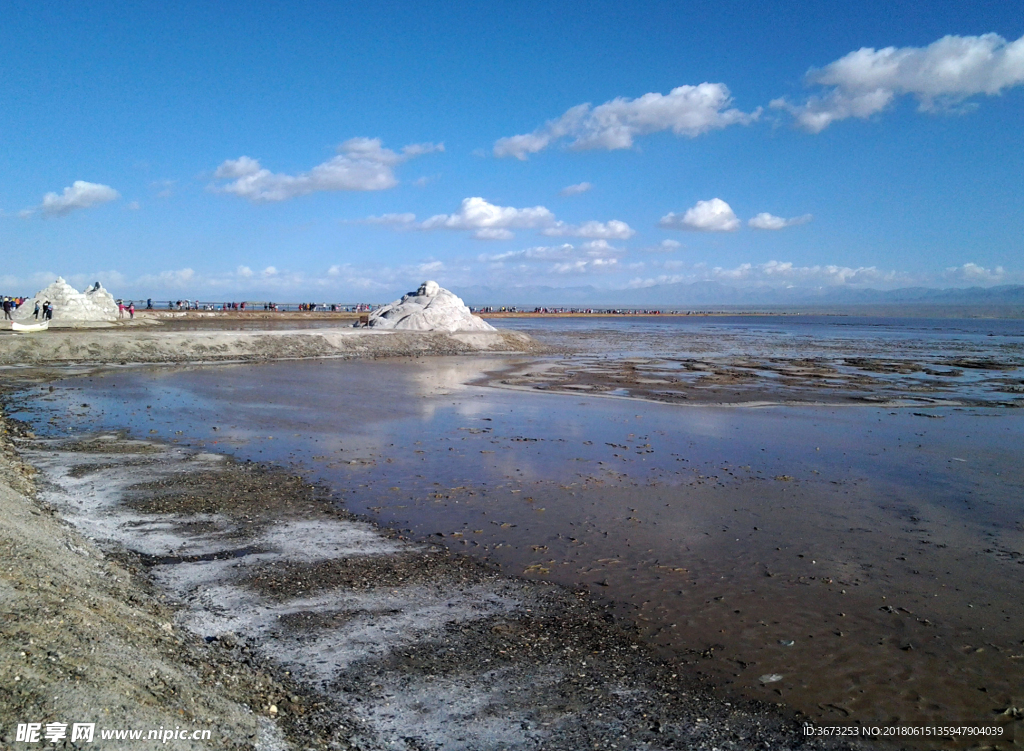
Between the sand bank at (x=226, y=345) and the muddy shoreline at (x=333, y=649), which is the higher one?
the sand bank at (x=226, y=345)

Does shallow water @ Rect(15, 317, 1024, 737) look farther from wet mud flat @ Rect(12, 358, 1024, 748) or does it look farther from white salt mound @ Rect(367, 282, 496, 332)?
white salt mound @ Rect(367, 282, 496, 332)

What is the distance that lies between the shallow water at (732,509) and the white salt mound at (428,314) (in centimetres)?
2592

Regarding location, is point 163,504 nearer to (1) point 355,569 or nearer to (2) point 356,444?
(1) point 355,569

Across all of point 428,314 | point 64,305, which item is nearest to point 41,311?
point 64,305

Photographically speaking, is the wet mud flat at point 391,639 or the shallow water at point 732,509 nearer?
the wet mud flat at point 391,639

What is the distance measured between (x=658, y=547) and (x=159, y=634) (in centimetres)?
569

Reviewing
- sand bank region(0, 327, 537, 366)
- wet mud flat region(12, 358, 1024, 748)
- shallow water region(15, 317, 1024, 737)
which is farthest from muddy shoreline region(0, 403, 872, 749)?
sand bank region(0, 327, 537, 366)

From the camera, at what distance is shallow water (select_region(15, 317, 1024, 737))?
19.6ft

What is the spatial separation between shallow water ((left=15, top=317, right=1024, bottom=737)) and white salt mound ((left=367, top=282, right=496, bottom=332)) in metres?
25.9

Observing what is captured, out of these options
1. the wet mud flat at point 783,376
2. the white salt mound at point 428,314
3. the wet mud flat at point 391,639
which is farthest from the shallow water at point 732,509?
the white salt mound at point 428,314

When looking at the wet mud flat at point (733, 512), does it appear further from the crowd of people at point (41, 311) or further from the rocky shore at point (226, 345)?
the crowd of people at point (41, 311)

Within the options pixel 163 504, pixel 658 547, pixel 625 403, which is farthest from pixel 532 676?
pixel 625 403

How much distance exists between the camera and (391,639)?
595 cm

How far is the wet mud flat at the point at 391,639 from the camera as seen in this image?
474 centimetres
